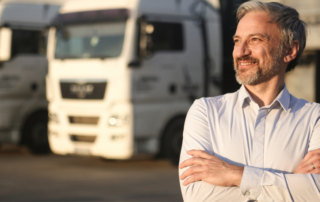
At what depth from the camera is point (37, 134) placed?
10.8 m

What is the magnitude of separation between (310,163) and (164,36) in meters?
6.64

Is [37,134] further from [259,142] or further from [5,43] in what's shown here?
[259,142]

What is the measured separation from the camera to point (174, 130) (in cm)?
915

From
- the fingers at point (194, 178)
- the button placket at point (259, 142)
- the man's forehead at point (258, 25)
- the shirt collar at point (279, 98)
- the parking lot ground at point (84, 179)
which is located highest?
the man's forehead at point (258, 25)

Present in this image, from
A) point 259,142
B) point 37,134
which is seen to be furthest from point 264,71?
point 37,134

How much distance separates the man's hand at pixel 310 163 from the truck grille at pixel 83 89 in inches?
252

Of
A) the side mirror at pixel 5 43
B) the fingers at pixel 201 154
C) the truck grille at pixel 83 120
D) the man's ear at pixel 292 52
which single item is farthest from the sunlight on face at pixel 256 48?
the side mirror at pixel 5 43

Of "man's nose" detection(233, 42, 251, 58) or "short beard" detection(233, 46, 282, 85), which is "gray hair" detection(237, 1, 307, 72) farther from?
"man's nose" detection(233, 42, 251, 58)

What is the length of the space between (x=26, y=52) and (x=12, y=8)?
88 cm

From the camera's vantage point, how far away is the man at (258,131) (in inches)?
94.6

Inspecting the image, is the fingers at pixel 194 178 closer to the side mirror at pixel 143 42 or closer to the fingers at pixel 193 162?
the fingers at pixel 193 162

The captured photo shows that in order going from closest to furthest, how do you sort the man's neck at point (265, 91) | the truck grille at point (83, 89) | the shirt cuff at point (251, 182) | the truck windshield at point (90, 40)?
the shirt cuff at point (251, 182)
the man's neck at point (265, 91)
the truck windshield at point (90, 40)
the truck grille at point (83, 89)

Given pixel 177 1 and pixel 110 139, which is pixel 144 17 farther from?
pixel 110 139

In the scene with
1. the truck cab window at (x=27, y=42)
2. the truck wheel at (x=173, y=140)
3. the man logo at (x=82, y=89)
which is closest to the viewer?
the man logo at (x=82, y=89)
